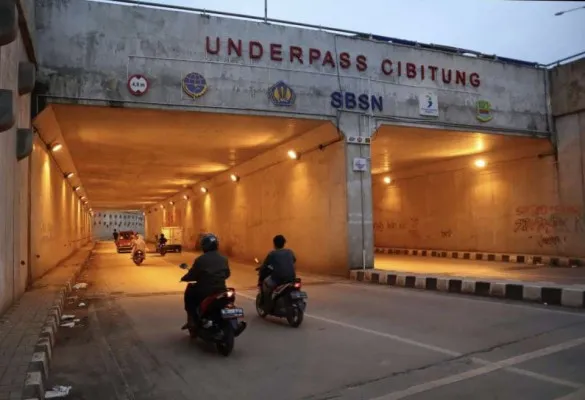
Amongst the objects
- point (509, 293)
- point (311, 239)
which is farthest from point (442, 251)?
point (509, 293)

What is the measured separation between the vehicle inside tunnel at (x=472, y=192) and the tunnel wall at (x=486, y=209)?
0.11ft

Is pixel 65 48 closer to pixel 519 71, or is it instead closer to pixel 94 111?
pixel 94 111

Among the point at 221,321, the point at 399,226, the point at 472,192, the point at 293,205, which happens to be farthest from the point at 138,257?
the point at 221,321

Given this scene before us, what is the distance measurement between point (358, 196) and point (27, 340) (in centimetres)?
1038

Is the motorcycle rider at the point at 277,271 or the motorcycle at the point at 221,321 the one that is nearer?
the motorcycle at the point at 221,321

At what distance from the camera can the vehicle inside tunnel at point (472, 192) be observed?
56.0 ft

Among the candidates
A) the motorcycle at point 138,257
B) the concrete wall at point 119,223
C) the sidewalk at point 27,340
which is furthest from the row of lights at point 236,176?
the concrete wall at point 119,223

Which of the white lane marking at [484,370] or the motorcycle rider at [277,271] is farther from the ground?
the motorcycle rider at [277,271]

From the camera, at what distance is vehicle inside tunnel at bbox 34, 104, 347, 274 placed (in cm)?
1445

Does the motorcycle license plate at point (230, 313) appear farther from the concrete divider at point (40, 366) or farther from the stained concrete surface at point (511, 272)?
the stained concrete surface at point (511, 272)

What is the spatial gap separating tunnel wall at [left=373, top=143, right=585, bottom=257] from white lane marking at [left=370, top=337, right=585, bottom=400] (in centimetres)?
1169

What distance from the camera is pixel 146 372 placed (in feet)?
17.8

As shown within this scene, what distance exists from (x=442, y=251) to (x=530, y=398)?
18.0 metres

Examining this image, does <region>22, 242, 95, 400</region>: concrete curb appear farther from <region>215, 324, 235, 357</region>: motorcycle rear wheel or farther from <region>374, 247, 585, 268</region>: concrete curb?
<region>374, 247, 585, 268</region>: concrete curb
